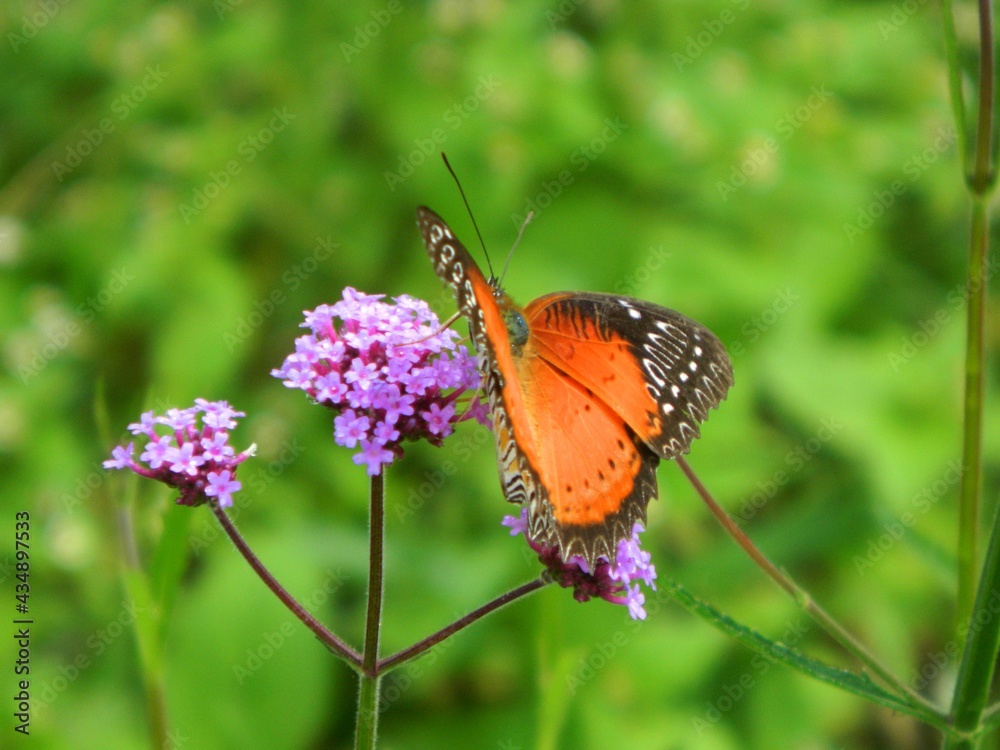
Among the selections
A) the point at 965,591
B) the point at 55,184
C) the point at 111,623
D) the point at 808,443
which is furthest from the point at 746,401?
the point at 55,184

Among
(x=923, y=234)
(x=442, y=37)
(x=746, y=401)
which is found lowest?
(x=746, y=401)

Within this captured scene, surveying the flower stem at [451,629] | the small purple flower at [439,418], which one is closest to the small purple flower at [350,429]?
the small purple flower at [439,418]

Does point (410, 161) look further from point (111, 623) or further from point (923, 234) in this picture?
point (923, 234)

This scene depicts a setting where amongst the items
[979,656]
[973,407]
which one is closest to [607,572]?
[979,656]

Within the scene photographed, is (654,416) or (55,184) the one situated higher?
(55,184)

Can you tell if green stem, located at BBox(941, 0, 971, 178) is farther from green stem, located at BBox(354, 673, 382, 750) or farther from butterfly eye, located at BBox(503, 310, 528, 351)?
green stem, located at BBox(354, 673, 382, 750)

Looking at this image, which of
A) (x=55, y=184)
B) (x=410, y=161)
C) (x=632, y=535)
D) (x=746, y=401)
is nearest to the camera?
(x=632, y=535)
